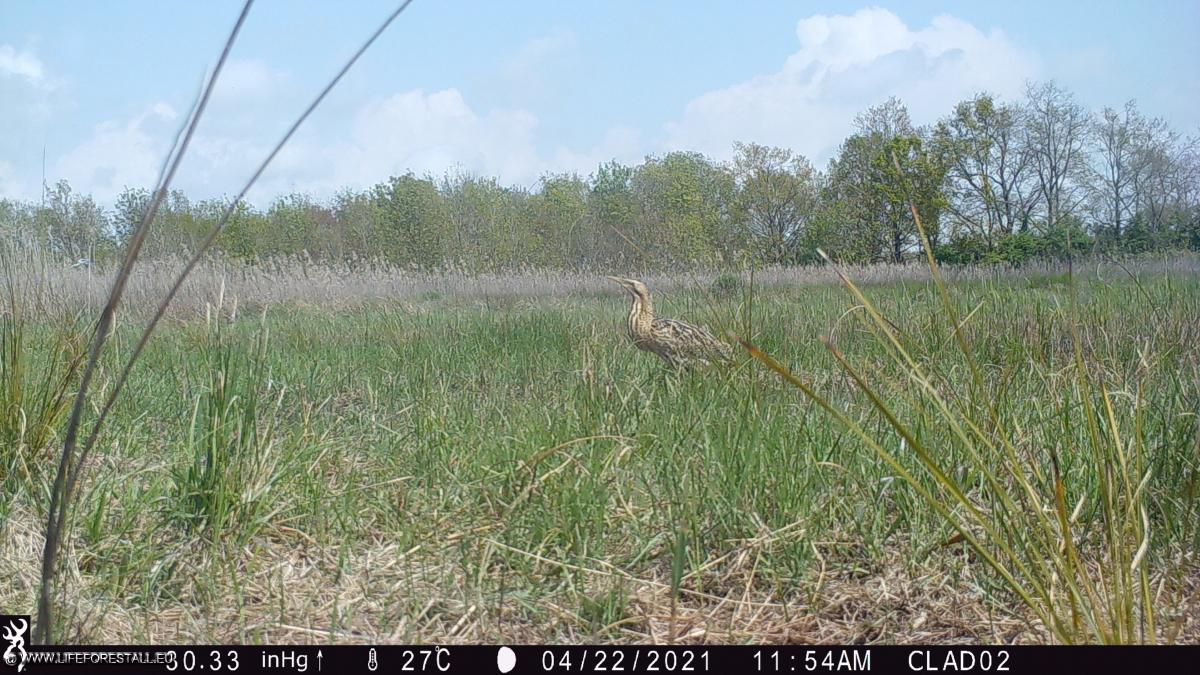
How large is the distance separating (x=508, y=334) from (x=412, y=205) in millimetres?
17253

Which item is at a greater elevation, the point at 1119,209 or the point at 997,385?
the point at 1119,209

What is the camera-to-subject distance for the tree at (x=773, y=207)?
5.06m

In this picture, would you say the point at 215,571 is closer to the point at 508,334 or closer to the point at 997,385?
the point at 997,385

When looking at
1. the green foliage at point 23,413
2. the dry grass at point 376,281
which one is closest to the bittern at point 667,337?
the dry grass at point 376,281

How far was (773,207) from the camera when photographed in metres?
9.48

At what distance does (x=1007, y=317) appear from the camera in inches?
206

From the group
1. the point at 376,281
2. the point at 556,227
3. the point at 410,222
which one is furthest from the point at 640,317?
the point at 410,222
